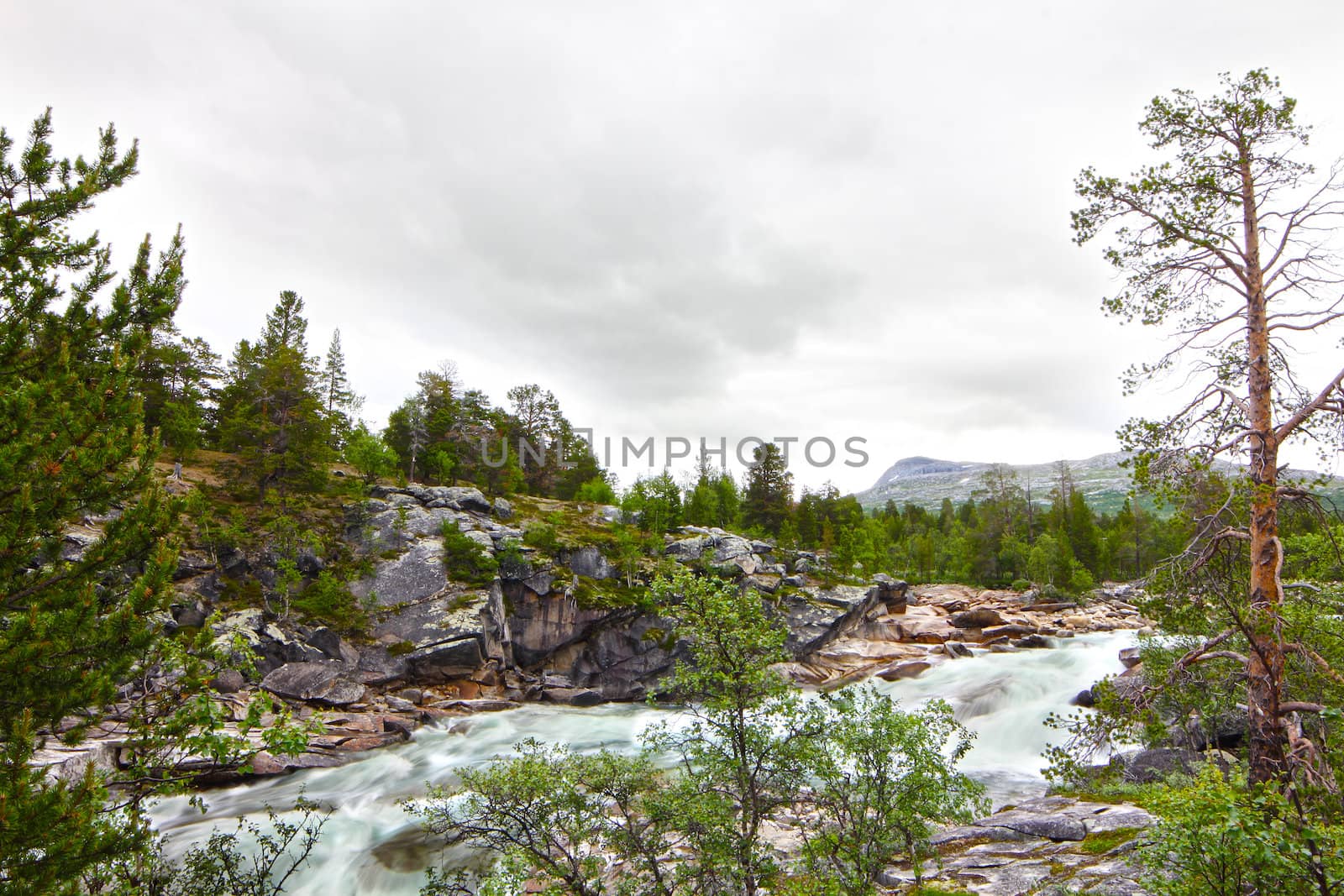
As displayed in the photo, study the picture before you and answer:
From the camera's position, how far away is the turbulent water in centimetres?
2119

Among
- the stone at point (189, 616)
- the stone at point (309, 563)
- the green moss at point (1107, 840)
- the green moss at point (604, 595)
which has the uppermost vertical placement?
the stone at point (309, 563)

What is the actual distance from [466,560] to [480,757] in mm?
19328

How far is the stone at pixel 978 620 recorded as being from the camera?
2420 inches

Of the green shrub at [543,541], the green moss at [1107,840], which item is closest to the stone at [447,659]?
the green shrub at [543,541]

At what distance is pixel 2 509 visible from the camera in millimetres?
8375

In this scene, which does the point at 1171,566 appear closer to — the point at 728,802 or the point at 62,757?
the point at 728,802

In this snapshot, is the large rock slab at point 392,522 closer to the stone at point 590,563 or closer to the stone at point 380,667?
the stone at point 590,563

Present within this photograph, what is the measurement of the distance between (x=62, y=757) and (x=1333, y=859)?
3244cm

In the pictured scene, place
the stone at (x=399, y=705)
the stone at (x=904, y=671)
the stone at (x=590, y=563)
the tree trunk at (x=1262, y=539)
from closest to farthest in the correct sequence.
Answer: the tree trunk at (x=1262, y=539)
the stone at (x=399, y=705)
the stone at (x=904, y=671)
the stone at (x=590, y=563)

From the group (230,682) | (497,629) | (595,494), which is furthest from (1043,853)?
(595,494)

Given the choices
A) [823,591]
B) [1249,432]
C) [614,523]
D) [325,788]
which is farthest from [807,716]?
[614,523]

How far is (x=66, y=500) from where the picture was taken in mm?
8602

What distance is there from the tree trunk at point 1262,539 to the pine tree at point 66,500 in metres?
15.5

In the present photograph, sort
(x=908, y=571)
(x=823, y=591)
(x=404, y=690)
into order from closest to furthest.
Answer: (x=404, y=690) → (x=823, y=591) → (x=908, y=571)
